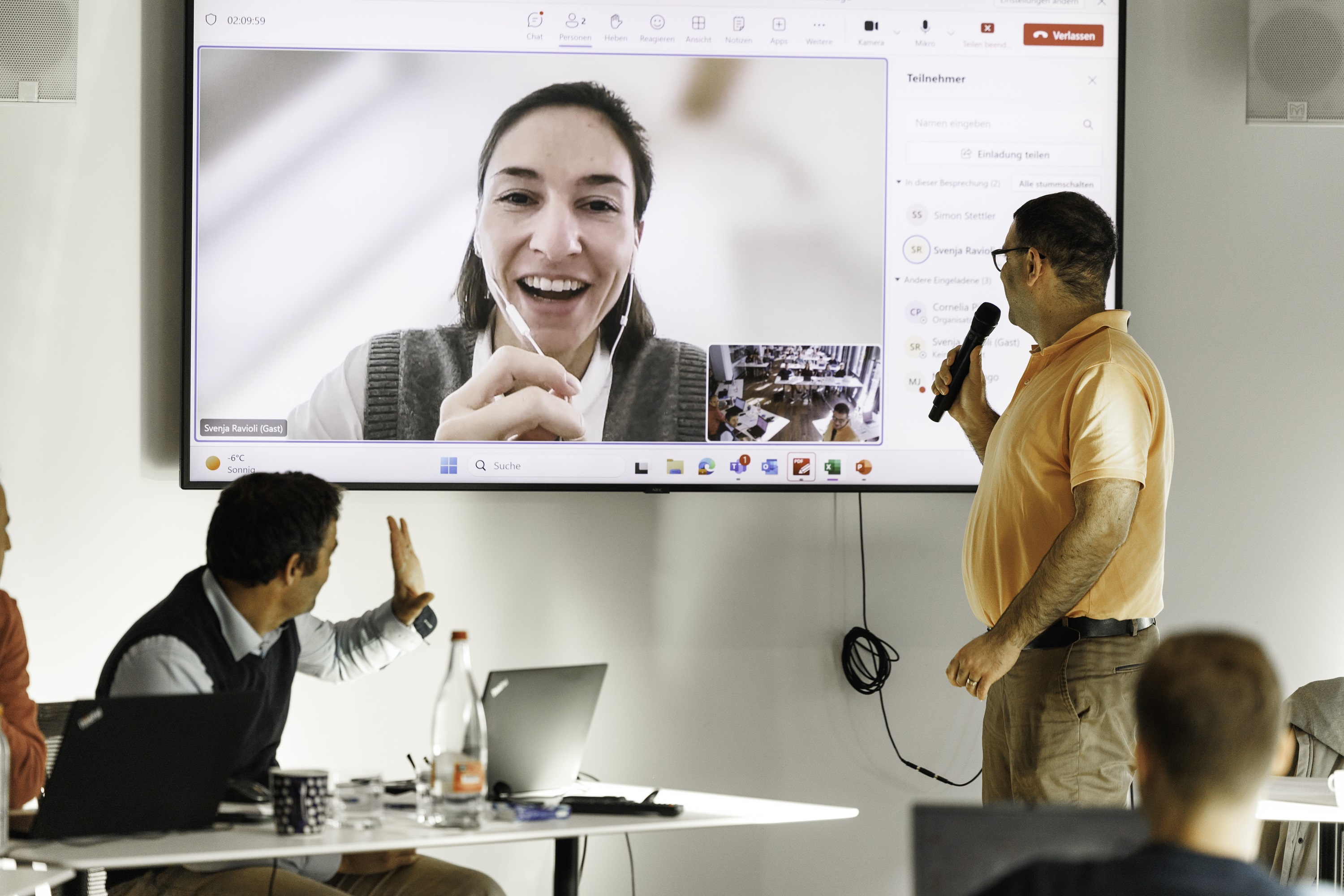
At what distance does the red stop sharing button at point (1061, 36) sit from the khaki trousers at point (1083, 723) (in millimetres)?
1645

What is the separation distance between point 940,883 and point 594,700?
3.55 feet

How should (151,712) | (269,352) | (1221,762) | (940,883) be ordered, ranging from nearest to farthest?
(1221,762) → (940,883) → (151,712) → (269,352)

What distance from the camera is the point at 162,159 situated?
3.30 meters

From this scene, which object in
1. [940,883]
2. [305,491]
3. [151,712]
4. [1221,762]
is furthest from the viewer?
[305,491]

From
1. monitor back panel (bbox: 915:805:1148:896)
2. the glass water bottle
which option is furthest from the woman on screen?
monitor back panel (bbox: 915:805:1148:896)

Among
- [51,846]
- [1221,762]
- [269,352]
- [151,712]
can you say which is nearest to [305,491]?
[151,712]

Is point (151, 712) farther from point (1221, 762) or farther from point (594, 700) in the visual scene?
point (1221, 762)

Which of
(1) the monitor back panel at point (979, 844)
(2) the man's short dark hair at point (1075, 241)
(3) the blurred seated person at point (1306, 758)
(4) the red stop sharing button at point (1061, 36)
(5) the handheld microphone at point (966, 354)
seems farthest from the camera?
(4) the red stop sharing button at point (1061, 36)

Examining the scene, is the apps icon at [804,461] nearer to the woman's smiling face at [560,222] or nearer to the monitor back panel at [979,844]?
the woman's smiling face at [560,222]

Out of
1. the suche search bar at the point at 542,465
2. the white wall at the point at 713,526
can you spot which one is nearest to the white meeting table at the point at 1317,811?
the white wall at the point at 713,526

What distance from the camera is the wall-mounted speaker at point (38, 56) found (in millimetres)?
3191

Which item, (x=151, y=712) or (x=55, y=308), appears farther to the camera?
(x=55, y=308)

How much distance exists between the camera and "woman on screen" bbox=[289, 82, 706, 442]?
3.27 meters

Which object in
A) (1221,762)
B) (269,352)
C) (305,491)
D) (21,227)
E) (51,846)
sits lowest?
(51,846)
